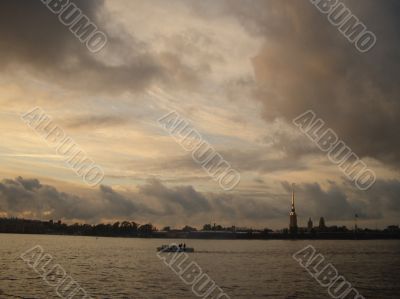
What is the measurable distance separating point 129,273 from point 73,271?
1300 centimetres

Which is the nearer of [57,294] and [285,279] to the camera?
[57,294]

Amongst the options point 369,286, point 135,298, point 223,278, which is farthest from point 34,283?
point 369,286

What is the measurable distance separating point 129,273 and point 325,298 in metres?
46.0

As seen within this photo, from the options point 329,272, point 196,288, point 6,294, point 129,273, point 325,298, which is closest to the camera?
point 6,294

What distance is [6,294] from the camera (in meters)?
65.4

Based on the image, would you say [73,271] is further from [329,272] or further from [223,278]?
[329,272]

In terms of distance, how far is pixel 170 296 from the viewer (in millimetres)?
67438

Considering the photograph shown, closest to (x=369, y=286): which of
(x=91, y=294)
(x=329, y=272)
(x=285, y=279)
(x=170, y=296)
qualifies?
(x=285, y=279)

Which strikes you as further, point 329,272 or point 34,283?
point 329,272

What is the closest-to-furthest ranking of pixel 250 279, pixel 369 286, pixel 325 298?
pixel 325 298
pixel 369 286
pixel 250 279

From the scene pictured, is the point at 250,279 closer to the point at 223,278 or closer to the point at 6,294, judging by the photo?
the point at 223,278

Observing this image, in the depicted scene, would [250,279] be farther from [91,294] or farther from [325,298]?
[91,294]

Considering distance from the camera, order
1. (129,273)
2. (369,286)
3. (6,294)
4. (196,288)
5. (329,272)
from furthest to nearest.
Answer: (329,272), (129,273), (369,286), (196,288), (6,294)

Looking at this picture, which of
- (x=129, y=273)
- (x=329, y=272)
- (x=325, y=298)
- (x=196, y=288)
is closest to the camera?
(x=325, y=298)
